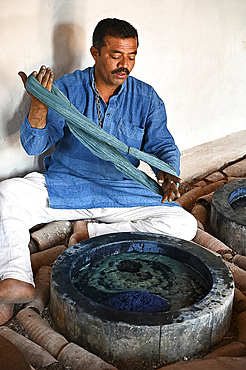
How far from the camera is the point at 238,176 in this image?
14.8 feet

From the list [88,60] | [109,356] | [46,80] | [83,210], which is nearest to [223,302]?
[109,356]

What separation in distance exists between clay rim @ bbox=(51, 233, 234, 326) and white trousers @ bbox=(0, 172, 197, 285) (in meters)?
→ 0.24

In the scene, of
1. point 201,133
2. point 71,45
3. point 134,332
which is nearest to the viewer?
point 134,332

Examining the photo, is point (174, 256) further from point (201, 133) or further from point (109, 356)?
point (201, 133)

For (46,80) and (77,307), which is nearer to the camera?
(77,307)

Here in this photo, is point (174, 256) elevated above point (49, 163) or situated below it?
below

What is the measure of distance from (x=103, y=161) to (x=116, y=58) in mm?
670

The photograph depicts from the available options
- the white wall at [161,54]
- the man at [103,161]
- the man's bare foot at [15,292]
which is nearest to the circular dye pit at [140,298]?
the man's bare foot at [15,292]

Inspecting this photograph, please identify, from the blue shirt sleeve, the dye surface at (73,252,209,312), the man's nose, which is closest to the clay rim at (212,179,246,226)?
the blue shirt sleeve

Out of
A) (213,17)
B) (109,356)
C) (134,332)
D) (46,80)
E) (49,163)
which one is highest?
(213,17)

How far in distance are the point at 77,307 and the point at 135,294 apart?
12.4 inches

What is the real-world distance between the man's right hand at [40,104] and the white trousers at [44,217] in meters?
0.43

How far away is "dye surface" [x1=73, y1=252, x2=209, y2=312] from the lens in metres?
2.30

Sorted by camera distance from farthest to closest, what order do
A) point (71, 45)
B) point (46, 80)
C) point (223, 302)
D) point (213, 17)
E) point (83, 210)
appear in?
point (213, 17), point (71, 45), point (83, 210), point (46, 80), point (223, 302)
